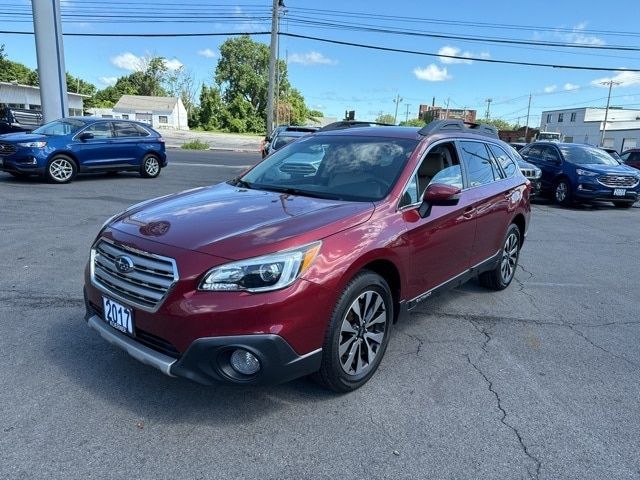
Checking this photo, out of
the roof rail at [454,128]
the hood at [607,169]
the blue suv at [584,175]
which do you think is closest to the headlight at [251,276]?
the roof rail at [454,128]

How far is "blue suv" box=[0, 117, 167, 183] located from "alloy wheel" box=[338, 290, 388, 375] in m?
11.1

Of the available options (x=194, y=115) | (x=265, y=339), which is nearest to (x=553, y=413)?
(x=265, y=339)

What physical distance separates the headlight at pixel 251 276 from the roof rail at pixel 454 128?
208 centimetres

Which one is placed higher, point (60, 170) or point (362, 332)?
point (60, 170)

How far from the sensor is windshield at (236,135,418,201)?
146 inches

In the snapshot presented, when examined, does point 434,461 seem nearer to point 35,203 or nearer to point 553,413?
point 553,413

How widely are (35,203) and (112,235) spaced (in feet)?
25.0

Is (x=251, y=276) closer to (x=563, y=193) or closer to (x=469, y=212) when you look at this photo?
(x=469, y=212)

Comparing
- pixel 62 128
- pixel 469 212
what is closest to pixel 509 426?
pixel 469 212

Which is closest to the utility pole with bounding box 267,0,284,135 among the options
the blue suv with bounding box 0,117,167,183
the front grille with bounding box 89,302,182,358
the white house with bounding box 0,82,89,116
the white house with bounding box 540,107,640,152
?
the blue suv with bounding box 0,117,167,183

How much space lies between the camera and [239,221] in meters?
3.07

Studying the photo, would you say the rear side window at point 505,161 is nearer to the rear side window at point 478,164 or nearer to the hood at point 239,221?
the rear side window at point 478,164

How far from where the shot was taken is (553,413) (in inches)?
123

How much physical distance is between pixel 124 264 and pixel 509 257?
432cm
